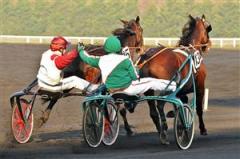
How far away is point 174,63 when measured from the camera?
45.3 ft

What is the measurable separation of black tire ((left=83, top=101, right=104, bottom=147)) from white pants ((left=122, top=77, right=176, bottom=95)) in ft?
1.84

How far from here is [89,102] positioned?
12.5 meters

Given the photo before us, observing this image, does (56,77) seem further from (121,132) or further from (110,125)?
(121,132)

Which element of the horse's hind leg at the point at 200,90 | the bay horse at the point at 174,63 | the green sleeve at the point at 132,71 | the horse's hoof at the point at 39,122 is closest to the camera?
the green sleeve at the point at 132,71

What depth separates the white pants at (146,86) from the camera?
41.8ft

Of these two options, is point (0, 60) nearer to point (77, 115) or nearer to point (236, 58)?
point (236, 58)

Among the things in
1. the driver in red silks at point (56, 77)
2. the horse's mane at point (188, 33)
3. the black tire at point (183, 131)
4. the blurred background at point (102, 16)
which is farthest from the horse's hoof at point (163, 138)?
the blurred background at point (102, 16)

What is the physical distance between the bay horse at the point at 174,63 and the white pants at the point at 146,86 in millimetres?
317

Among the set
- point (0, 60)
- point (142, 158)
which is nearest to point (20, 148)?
point (142, 158)

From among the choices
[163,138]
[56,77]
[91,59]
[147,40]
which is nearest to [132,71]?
[91,59]

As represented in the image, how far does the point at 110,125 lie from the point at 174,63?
1.75 metres

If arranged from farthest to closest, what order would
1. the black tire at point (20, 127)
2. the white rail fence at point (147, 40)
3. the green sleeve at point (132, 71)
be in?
the white rail fence at point (147, 40) → the black tire at point (20, 127) → the green sleeve at point (132, 71)

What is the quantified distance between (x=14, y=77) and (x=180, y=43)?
576 inches

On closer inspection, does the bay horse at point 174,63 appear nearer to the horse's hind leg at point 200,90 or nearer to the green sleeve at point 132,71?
the horse's hind leg at point 200,90
